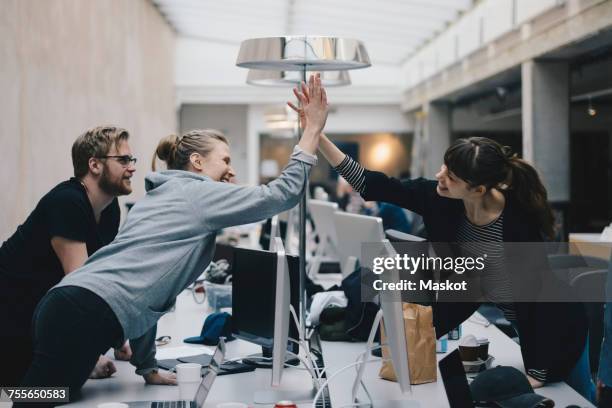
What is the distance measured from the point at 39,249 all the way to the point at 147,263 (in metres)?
0.64

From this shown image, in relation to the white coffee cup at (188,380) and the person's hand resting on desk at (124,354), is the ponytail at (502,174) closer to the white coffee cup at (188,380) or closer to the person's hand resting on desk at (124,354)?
the white coffee cup at (188,380)

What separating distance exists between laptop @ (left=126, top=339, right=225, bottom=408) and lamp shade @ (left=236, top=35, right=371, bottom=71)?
1.36 m

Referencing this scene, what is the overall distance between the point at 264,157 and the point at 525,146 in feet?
33.1

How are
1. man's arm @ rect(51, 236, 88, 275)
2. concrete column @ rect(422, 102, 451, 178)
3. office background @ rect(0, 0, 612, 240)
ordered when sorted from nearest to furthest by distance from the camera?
man's arm @ rect(51, 236, 88, 275) → office background @ rect(0, 0, 612, 240) → concrete column @ rect(422, 102, 451, 178)

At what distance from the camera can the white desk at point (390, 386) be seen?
247cm

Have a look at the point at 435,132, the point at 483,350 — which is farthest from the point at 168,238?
the point at 435,132

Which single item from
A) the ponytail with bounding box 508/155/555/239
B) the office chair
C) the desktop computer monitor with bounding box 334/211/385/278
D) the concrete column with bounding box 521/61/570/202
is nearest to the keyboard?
the ponytail with bounding box 508/155/555/239

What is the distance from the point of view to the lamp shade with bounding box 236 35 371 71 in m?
3.21

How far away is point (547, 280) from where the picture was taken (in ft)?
8.91

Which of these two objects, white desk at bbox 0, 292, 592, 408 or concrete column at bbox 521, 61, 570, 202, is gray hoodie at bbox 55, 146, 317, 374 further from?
concrete column at bbox 521, 61, 570, 202

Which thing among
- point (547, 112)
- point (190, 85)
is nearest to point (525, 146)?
point (547, 112)

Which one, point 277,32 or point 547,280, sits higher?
point 277,32

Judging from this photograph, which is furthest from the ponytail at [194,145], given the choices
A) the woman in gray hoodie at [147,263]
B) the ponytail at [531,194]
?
the ponytail at [531,194]

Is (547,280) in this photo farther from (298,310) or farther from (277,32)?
(277,32)
